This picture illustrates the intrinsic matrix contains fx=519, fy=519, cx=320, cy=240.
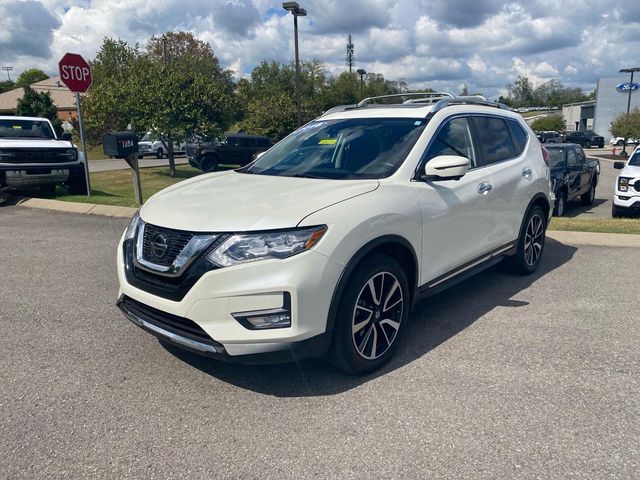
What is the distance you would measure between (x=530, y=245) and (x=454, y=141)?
75.8 inches

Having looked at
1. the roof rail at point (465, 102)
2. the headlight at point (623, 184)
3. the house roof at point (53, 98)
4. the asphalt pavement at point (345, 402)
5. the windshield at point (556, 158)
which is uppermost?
the house roof at point (53, 98)

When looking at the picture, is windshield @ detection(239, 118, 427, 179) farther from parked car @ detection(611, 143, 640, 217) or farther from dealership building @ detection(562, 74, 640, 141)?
dealership building @ detection(562, 74, 640, 141)

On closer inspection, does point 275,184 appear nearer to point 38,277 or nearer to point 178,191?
point 178,191

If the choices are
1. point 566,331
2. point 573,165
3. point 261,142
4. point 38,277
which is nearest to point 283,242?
point 566,331

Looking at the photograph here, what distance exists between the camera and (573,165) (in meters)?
11.5

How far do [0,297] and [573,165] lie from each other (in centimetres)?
1105

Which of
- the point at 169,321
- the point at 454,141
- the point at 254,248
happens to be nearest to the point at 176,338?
the point at 169,321

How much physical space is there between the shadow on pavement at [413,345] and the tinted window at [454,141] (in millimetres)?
1312

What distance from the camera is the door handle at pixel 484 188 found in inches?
177

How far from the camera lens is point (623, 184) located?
402 inches

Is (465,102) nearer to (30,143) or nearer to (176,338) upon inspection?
(176,338)

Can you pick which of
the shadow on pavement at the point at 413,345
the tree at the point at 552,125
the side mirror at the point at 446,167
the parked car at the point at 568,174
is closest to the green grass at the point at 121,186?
the shadow on pavement at the point at 413,345

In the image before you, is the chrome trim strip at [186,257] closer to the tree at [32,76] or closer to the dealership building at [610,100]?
the dealership building at [610,100]

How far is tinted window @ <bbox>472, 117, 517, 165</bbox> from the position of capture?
482cm
